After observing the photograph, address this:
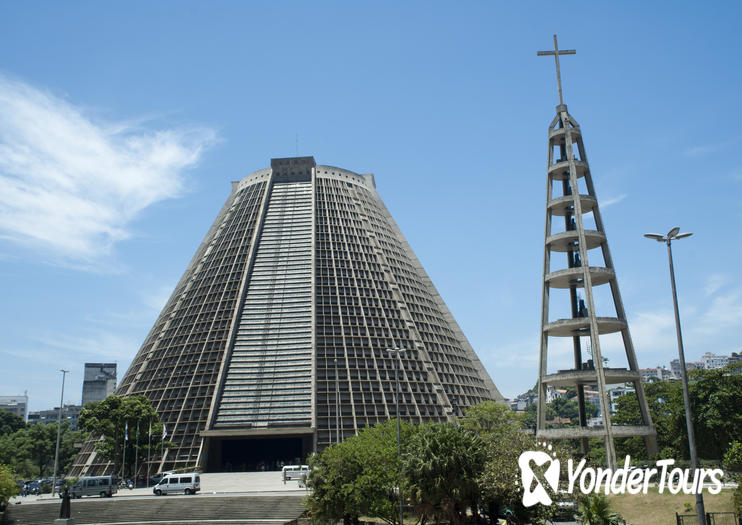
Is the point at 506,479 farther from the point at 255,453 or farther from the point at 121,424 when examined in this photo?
the point at 255,453

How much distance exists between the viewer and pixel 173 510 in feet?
147

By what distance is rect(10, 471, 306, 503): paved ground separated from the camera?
4947 cm

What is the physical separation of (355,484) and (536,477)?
12419 millimetres

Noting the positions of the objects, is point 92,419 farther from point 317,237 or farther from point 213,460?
point 317,237

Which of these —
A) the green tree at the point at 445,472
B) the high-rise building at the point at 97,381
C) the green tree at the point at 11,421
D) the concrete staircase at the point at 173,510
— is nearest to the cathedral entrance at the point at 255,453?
the concrete staircase at the point at 173,510

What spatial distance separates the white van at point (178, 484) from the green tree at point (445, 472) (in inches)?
999

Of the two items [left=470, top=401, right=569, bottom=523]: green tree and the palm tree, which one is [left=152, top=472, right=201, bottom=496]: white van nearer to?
[left=470, top=401, right=569, bottom=523]: green tree

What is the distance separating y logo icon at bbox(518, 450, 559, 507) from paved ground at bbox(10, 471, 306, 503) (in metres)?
23.5

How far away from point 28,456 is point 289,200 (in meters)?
58.9

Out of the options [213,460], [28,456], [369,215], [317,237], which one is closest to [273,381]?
[213,460]

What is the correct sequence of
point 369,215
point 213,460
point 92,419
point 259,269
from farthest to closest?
point 369,215
point 259,269
point 213,460
point 92,419

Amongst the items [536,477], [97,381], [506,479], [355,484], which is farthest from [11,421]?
[536,477]

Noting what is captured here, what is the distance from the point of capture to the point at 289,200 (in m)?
95.1

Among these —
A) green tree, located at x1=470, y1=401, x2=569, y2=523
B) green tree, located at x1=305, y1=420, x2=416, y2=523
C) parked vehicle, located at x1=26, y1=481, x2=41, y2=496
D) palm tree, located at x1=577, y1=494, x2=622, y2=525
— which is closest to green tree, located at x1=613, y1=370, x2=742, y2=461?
green tree, located at x1=470, y1=401, x2=569, y2=523
